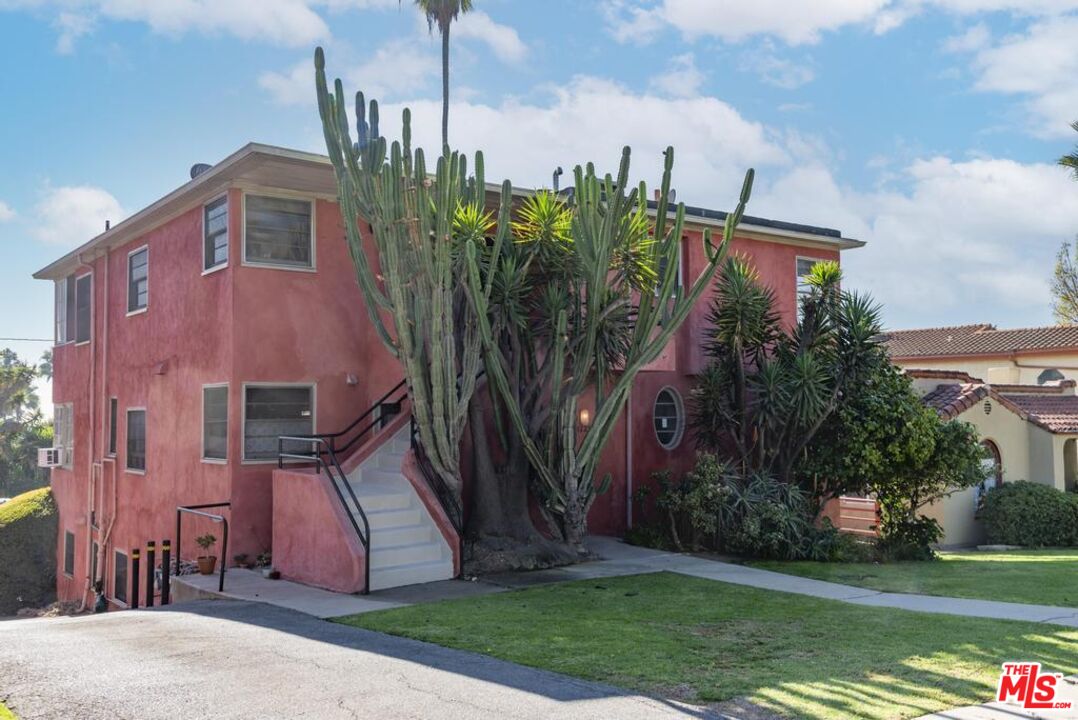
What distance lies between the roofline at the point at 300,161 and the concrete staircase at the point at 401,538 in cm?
487

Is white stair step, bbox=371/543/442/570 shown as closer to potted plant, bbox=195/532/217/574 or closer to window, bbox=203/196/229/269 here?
potted plant, bbox=195/532/217/574

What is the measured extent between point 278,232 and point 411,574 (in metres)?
6.18

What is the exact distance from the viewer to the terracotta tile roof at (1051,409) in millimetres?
25016

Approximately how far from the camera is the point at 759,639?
8969mm

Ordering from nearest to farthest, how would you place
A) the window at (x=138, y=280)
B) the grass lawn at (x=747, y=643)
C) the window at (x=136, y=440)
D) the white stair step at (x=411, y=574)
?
the grass lawn at (x=747, y=643), the white stair step at (x=411, y=574), the window at (x=136, y=440), the window at (x=138, y=280)

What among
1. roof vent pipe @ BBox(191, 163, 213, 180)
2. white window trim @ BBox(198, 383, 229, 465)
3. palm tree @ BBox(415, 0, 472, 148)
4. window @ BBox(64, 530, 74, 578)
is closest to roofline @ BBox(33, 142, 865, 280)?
roof vent pipe @ BBox(191, 163, 213, 180)

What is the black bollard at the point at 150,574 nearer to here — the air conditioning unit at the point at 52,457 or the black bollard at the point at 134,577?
the black bollard at the point at 134,577

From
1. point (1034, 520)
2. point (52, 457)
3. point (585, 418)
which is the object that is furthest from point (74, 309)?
point (1034, 520)

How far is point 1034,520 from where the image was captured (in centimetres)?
2230

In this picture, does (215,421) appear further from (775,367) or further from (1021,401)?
(1021,401)

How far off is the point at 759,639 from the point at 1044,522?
54.5 feet

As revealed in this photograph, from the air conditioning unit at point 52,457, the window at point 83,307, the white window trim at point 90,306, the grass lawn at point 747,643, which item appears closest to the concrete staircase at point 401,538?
the grass lawn at point 747,643

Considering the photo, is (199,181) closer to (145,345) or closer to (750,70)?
(145,345)

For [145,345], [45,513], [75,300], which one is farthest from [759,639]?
[45,513]
